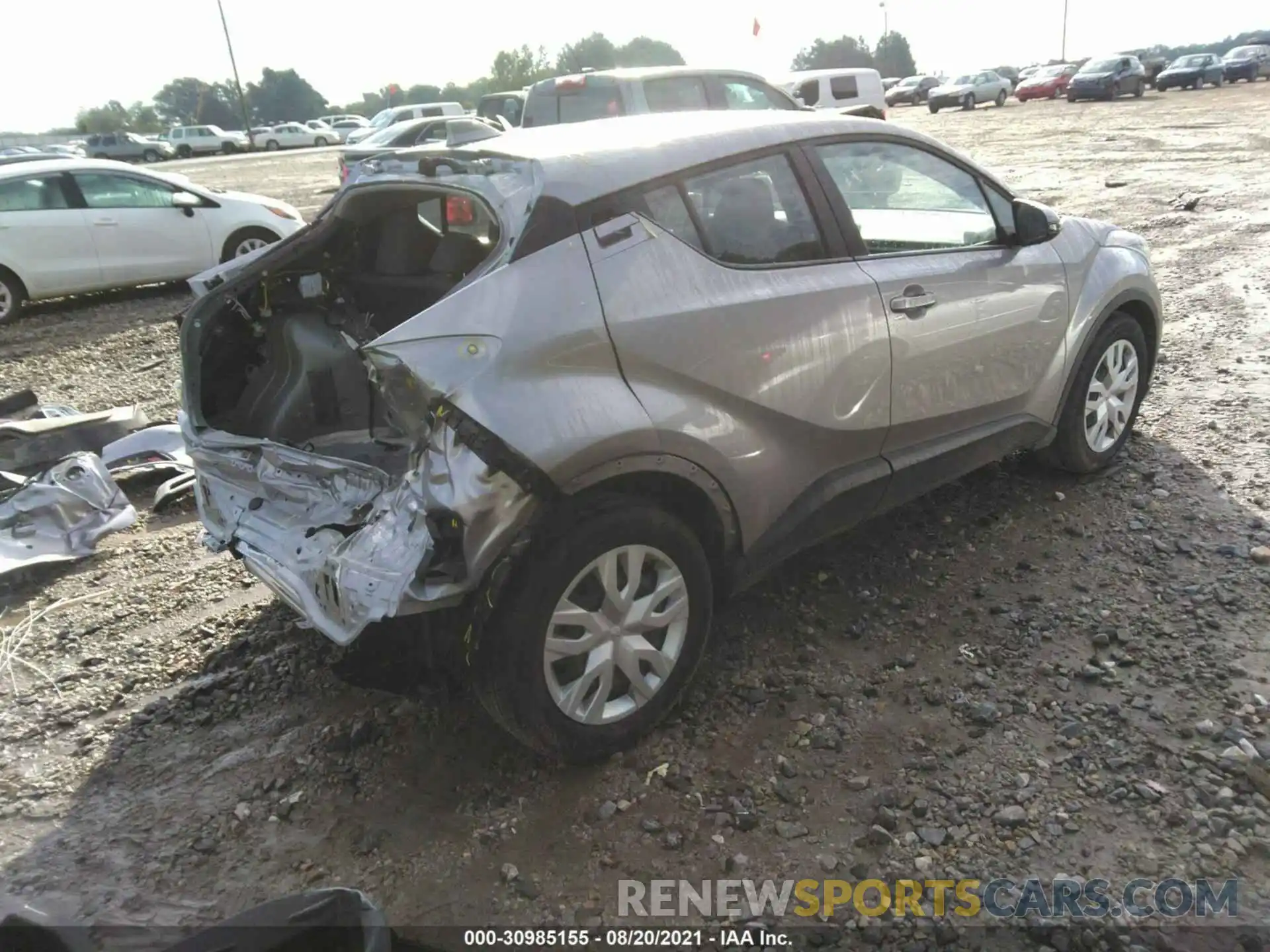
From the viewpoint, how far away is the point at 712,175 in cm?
318

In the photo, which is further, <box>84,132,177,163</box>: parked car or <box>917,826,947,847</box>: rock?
<box>84,132,177,163</box>: parked car

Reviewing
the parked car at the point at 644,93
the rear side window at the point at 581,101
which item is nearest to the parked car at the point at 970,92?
the parked car at the point at 644,93

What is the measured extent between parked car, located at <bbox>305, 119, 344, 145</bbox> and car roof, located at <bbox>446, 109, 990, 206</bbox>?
53.5m

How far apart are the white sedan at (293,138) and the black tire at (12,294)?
45.5 meters

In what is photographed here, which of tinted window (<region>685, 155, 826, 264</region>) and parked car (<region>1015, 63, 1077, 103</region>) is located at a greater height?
tinted window (<region>685, 155, 826, 264</region>)

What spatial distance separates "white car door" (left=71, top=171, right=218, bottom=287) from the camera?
10500mm

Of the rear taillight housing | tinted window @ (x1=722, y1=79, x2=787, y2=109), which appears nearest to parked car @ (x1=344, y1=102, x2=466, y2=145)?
tinted window @ (x1=722, y1=79, x2=787, y2=109)

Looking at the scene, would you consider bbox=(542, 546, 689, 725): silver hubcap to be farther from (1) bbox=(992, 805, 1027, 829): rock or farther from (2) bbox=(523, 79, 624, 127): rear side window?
(2) bbox=(523, 79, 624, 127): rear side window

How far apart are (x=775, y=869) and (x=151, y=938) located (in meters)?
1.65

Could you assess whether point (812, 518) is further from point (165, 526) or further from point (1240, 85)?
point (1240, 85)

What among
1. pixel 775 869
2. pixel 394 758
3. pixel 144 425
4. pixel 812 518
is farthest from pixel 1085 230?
pixel 144 425

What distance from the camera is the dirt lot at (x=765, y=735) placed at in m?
2.64

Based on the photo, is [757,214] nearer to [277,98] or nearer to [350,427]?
[350,427]

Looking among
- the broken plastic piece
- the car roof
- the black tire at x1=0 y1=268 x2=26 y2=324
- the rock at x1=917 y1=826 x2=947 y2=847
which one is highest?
the car roof
